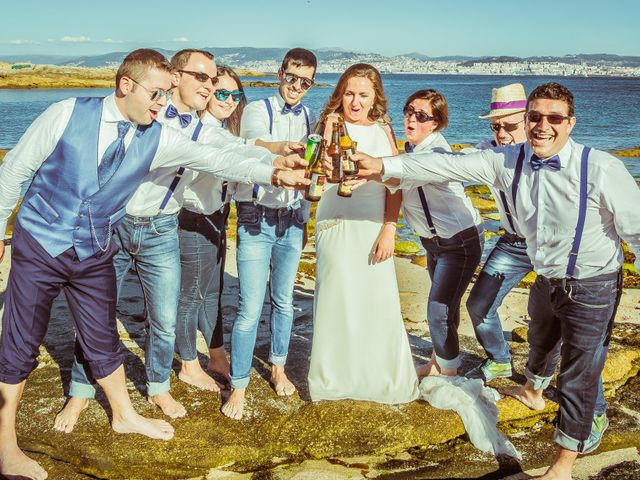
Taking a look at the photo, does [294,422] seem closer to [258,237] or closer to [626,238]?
[258,237]

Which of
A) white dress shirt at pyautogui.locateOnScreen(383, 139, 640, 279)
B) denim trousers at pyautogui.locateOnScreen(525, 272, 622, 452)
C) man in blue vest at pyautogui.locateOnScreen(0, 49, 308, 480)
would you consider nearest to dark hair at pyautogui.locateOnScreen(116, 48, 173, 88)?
man in blue vest at pyautogui.locateOnScreen(0, 49, 308, 480)

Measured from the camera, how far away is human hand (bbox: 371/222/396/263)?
503cm

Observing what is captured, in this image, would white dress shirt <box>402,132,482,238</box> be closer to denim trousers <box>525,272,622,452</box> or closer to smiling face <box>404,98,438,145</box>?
smiling face <box>404,98,438,145</box>

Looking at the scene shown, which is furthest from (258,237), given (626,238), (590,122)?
(590,122)

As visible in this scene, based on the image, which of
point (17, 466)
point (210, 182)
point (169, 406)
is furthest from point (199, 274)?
point (17, 466)

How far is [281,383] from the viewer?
5594mm

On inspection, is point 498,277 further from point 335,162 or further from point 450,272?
point 335,162

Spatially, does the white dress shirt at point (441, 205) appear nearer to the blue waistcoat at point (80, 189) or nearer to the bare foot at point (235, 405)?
the bare foot at point (235, 405)

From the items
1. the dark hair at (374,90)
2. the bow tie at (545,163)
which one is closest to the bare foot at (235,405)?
the dark hair at (374,90)

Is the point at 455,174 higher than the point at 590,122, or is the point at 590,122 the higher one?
the point at 455,174

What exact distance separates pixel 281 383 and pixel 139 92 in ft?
8.89

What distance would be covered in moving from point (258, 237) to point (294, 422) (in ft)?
4.82

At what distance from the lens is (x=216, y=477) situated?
4664mm

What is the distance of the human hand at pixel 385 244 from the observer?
503 centimetres
